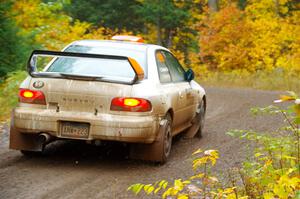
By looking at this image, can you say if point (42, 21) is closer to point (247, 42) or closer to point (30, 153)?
point (30, 153)

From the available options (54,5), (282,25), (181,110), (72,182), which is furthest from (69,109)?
(282,25)

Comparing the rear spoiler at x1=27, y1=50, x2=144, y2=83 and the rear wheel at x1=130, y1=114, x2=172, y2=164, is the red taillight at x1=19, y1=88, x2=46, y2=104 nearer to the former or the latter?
the rear spoiler at x1=27, y1=50, x2=144, y2=83

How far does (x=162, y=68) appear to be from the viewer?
8.73m

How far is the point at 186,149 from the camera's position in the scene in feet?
30.8

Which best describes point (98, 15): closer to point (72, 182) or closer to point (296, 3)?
point (296, 3)

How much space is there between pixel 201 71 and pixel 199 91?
71.6 feet

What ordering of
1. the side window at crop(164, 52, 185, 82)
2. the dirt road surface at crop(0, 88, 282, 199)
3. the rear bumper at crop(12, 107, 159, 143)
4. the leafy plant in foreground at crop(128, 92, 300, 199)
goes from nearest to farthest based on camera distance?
the leafy plant in foreground at crop(128, 92, 300, 199) → the dirt road surface at crop(0, 88, 282, 199) → the rear bumper at crop(12, 107, 159, 143) → the side window at crop(164, 52, 185, 82)

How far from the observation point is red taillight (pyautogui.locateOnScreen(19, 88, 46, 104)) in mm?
7516

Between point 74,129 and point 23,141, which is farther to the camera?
point 23,141

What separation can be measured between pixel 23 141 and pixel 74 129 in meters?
0.83

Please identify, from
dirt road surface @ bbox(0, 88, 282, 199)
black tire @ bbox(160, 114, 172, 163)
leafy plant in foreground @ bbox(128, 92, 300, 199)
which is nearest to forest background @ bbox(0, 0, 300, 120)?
dirt road surface @ bbox(0, 88, 282, 199)

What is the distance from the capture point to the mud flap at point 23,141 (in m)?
7.79

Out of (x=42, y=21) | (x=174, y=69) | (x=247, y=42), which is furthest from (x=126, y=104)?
(x=247, y=42)

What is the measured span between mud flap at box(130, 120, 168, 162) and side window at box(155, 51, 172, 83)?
831mm
